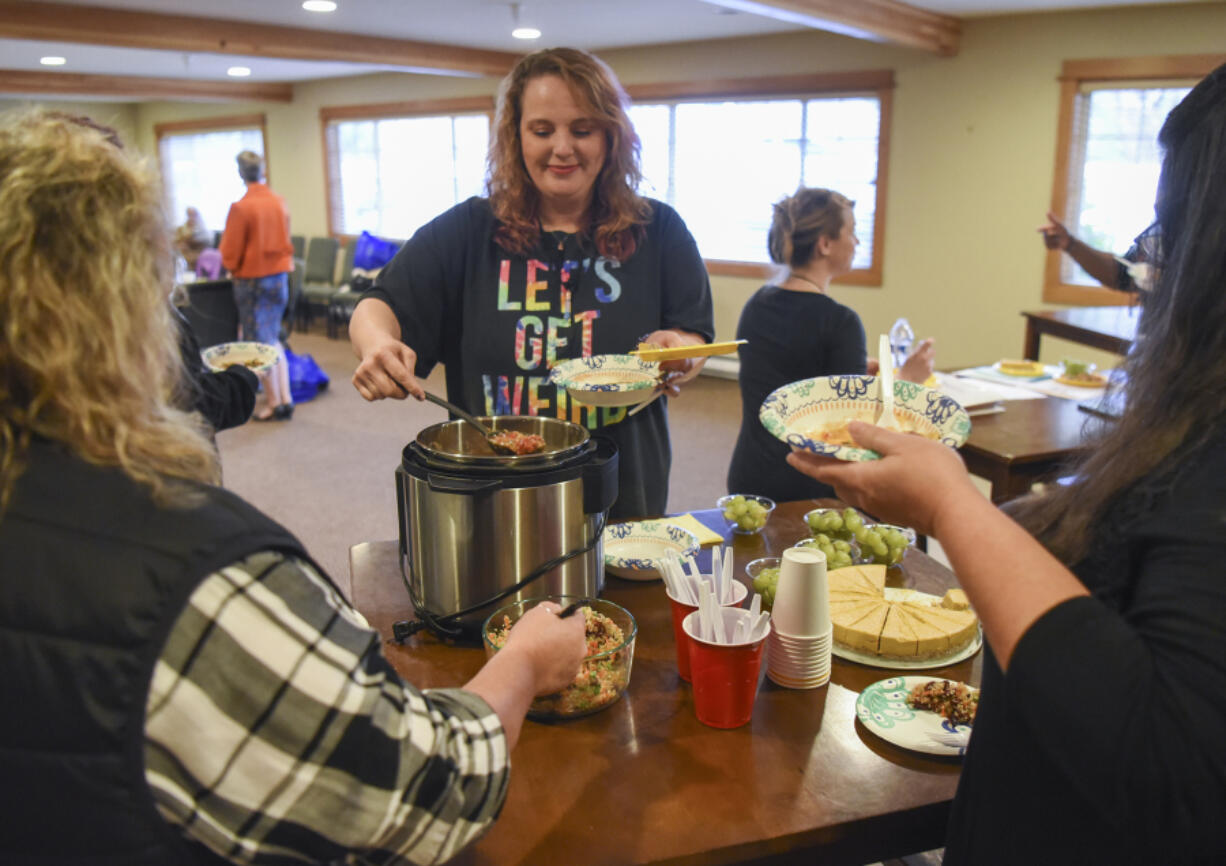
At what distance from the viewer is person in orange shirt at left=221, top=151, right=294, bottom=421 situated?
235 inches

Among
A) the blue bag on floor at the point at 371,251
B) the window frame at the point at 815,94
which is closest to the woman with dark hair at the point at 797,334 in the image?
the window frame at the point at 815,94

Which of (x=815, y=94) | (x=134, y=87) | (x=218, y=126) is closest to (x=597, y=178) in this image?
(x=815, y=94)

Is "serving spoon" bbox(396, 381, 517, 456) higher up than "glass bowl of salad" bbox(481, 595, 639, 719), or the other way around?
"serving spoon" bbox(396, 381, 517, 456)

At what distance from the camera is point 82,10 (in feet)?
18.1

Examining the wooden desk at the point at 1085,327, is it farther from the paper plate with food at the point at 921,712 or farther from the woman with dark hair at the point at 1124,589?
the woman with dark hair at the point at 1124,589

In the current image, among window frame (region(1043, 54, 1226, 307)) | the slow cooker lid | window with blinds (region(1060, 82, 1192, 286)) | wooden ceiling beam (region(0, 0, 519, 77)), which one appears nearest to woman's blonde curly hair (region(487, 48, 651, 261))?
the slow cooker lid

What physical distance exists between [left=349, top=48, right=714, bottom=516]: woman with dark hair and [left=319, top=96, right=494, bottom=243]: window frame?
6.86 metres

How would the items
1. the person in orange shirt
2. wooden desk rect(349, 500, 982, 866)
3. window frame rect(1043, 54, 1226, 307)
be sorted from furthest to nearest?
1. the person in orange shirt
2. window frame rect(1043, 54, 1226, 307)
3. wooden desk rect(349, 500, 982, 866)

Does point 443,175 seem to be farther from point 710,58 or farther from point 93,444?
point 93,444

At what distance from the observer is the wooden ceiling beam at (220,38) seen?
5391 mm

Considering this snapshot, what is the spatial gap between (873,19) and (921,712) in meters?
4.61

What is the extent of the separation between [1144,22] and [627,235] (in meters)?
4.61

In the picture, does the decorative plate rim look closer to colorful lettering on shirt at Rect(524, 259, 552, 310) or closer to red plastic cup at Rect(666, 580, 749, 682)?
colorful lettering on shirt at Rect(524, 259, 552, 310)

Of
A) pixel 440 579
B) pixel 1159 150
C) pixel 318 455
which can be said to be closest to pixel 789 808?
pixel 440 579
